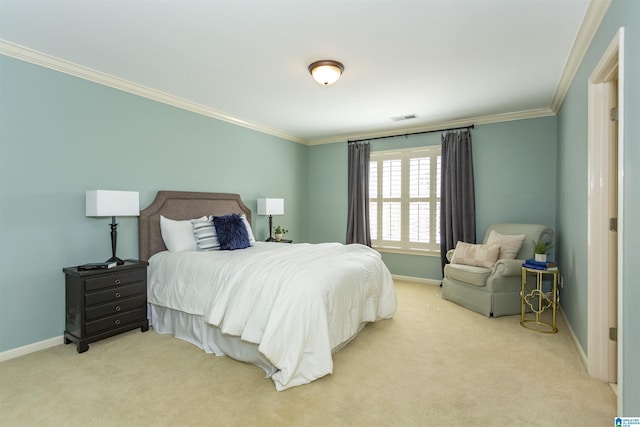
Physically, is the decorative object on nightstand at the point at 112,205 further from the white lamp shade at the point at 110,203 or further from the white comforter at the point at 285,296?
the white comforter at the point at 285,296

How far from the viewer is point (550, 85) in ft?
11.8

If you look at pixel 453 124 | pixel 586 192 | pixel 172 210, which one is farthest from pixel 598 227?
pixel 172 210

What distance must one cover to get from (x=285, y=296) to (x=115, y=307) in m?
1.81

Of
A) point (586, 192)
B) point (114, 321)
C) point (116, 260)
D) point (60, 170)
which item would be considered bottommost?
point (114, 321)

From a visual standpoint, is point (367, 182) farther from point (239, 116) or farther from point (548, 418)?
point (548, 418)

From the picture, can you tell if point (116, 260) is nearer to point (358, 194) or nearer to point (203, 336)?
point (203, 336)

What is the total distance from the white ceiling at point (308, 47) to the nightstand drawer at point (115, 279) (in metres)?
2.00

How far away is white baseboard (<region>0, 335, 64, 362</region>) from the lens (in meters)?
2.69

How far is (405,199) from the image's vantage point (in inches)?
218

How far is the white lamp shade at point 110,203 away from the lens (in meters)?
2.96

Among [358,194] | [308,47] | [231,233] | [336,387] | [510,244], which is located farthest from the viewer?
[358,194]

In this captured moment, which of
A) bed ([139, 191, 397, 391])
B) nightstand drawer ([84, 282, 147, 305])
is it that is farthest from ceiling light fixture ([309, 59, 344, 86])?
nightstand drawer ([84, 282, 147, 305])

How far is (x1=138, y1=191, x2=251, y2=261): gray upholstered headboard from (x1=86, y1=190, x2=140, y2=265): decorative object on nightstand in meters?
0.36

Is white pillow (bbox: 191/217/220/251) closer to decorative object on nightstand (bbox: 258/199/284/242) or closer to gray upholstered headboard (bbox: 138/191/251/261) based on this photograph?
gray upholstered headboard (bbox: 138/191/251/261)
